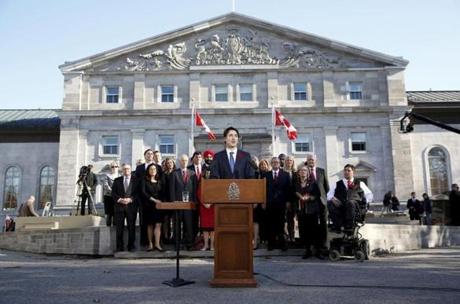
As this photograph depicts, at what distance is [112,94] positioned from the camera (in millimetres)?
35125

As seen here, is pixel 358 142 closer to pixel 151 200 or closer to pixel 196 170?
pixel 196 170

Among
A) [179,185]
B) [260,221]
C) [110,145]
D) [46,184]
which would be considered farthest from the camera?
[46,184]

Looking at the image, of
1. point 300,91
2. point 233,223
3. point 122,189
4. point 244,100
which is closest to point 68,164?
point 244,100

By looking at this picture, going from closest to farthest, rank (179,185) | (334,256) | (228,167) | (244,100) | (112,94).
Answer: (228,167), (334,256), (179,185), (244,100), (112,94)

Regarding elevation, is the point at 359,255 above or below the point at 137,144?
below

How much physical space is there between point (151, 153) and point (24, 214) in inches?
386

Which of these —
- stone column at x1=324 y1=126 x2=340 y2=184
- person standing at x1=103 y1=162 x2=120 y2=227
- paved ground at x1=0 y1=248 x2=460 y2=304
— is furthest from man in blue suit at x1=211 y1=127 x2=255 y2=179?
stone column at x1=324 y1=126 x2=340 y2=184

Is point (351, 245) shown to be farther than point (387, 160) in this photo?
No

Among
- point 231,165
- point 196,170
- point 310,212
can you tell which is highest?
point 196,170

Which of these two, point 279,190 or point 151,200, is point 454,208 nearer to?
point 279,190

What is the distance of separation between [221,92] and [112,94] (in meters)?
8.33

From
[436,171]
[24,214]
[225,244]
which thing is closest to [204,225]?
[225,244]

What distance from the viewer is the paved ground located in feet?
17.7

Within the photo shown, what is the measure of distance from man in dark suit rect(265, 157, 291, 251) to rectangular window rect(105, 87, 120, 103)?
26029 mm
